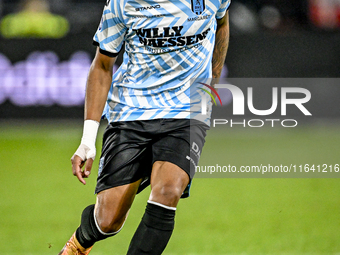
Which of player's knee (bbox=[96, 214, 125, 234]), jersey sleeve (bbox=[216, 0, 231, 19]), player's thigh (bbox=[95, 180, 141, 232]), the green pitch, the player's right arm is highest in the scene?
jersey sleeve (bbox=[216, 0, 231, 19])

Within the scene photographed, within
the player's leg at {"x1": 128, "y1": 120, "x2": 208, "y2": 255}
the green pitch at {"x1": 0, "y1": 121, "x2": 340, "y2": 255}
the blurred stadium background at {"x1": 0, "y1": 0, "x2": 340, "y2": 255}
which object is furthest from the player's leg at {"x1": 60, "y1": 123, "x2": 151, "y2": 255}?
the blurred stadium background at {"x1": 0, "y1": 0, "x2": 340, "y2": 255}

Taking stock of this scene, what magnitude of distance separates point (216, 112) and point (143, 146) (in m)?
6.27

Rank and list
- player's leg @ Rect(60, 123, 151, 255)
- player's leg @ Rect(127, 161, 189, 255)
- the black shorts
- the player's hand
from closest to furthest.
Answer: player's leg @ Rect(127, 161, 189, 255)
the player's hand
the black shorts
player's leg @ Rect(60, 123, 151, 255)

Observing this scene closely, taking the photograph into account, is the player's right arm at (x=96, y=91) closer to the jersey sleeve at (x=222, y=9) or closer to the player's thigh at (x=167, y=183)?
the player's thigh at (x=167, y=183)

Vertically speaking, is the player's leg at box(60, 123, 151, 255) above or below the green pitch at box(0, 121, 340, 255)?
above

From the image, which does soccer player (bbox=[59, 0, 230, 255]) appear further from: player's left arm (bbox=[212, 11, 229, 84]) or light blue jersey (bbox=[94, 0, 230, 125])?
player's left arm (bbox=[212, 11, 229, 84])

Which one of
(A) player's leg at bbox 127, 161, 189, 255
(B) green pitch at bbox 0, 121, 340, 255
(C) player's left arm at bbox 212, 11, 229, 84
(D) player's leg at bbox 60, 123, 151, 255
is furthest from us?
(B) green pitch at bbox 0, 121, 340, 255

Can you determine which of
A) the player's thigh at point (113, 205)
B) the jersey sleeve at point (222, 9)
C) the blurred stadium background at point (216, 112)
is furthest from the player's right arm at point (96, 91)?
the blurred stadium background at point (216, 112)

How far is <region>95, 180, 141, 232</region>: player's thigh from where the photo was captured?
2.95 m

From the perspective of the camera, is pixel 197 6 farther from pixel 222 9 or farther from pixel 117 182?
pixel 117 182

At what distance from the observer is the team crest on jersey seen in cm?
295

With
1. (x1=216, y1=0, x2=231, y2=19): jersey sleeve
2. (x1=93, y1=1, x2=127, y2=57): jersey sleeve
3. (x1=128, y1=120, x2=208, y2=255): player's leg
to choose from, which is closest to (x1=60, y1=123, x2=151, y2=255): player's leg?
(x1=128, y1=120, x2=208, y2=255): player's leg

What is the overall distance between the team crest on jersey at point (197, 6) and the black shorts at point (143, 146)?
26.0 inches

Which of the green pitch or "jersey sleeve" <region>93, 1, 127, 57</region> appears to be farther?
the green pitch
